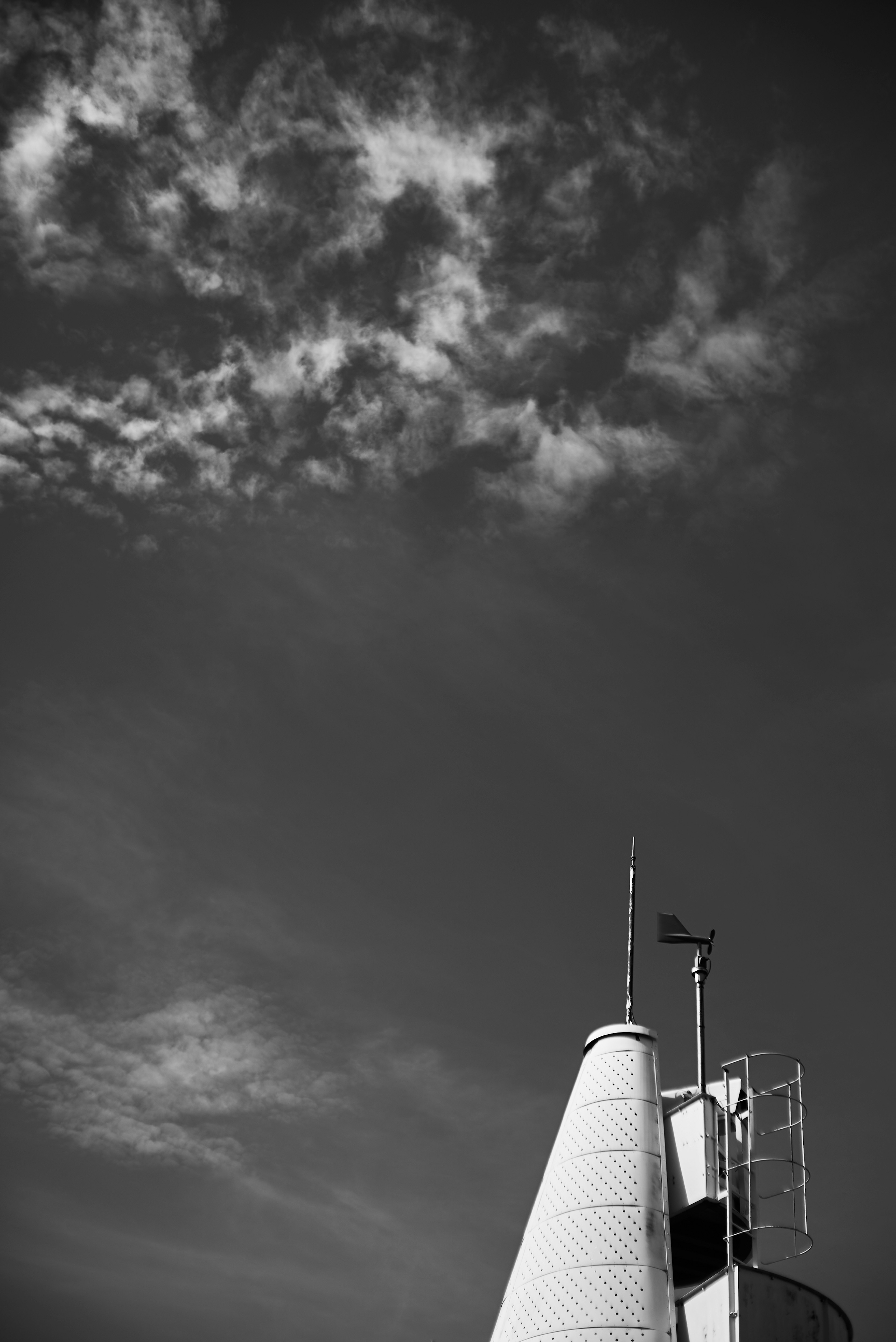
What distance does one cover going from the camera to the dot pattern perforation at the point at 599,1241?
15711 mm

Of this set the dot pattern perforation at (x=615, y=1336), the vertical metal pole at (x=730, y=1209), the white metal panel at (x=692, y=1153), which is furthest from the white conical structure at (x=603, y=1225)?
the vertical metal pole at (x=730, y=1209)

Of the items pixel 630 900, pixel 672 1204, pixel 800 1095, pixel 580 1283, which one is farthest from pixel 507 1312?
pixel 630 900

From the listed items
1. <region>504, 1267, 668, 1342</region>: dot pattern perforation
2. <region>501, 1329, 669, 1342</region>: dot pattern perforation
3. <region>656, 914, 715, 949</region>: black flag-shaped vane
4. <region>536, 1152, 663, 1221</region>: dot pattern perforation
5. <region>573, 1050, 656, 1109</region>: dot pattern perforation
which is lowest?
<region>501, 1329, 669, 1342</region>: dot pattern perforation

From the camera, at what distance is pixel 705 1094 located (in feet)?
57.6

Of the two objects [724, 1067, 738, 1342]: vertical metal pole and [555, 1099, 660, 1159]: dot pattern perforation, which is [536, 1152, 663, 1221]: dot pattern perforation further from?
[724, 1067, 738, 1342]: vertical metal pole

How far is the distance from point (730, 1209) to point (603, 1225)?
1728mm

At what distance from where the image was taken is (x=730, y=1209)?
15.8 meters

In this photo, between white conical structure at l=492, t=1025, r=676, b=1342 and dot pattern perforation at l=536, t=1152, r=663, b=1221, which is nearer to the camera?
white conical structure at l=492, t=1025, r=676, b=1342

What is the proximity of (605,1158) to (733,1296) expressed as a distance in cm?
292

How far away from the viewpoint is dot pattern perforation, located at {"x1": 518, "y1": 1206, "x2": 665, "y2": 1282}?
1571 cm

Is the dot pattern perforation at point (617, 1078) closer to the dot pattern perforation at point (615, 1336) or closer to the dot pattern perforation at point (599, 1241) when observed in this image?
the dot pattern perforation at point (599, 1241)

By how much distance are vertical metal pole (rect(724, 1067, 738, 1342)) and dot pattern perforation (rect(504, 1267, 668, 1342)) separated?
39.6 inches

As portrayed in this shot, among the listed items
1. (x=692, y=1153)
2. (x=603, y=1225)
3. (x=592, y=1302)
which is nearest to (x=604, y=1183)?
(x=603, y=1225)

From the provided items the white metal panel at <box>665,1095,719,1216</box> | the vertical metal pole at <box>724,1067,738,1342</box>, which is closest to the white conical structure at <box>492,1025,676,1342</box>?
the white metal panel at <box>665,1095,719,1216</box>
